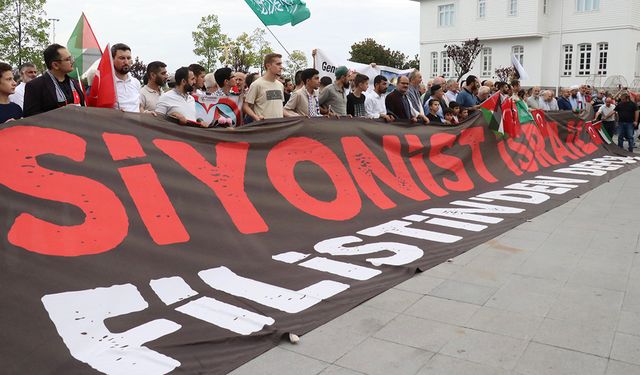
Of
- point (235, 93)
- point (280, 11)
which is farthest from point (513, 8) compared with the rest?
point (235, 93)

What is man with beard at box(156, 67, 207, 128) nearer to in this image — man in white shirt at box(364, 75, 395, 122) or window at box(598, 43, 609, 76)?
man in white shirt at box(364, 75, 395, 122)

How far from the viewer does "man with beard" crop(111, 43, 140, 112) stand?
5.39m

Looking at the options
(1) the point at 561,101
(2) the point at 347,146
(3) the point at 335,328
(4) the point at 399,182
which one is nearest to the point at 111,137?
(3) the point at 335,328

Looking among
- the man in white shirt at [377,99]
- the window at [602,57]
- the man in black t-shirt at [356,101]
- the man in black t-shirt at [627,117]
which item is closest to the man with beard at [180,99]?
the man in black t-shirt at [356,101]

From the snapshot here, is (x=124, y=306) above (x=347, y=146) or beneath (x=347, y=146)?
beneath

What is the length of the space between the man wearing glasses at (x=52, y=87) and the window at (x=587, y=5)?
4317 cm

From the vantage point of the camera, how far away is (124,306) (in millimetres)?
3461

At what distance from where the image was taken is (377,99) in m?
8.31

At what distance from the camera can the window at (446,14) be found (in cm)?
4684

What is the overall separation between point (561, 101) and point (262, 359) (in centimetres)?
1513

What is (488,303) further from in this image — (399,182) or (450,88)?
(450,88)

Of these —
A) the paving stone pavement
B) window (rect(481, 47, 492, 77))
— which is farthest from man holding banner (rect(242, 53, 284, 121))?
window (rect(481, 47, 492, 77))

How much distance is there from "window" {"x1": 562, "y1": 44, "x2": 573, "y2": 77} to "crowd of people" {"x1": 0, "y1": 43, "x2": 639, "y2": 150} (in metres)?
34.8

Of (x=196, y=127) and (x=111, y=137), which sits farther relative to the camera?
(x=196, y=127)
